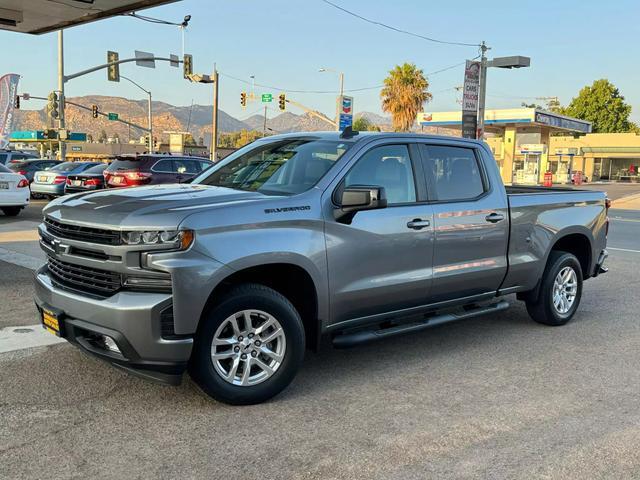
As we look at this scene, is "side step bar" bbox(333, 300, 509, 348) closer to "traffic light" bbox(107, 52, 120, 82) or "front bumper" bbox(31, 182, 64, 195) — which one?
"front bumper" bbox(31, 182, 64, 195)

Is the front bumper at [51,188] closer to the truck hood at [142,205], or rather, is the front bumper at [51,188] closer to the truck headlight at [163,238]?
the truck hood at [142,205]

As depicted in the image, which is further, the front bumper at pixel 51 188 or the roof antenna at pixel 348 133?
the front bumper at pixel 51 188

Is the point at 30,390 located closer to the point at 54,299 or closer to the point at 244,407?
the point at 54,299

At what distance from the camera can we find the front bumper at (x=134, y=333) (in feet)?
12.1

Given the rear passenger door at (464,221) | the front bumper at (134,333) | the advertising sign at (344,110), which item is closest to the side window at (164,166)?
the advertising sign at (344,110)

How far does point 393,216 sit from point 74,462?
2800 mm

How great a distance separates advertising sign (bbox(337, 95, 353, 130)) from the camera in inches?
1002

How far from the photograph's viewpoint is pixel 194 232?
3.79 m

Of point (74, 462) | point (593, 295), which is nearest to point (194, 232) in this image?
point (74, 462)

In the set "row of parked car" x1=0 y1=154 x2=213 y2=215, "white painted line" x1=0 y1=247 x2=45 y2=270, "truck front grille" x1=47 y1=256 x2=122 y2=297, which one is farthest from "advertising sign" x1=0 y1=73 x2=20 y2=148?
"truck front grille" x1=47 y1=256 x2=122 y2=297

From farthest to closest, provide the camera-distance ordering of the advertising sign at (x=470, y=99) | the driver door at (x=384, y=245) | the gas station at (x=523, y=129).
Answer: the gas station at (x=523, y=129), the advertising sign at (x=470, y=99), the driver door at (x=384, y=245)

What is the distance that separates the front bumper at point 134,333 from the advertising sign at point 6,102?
23566 mm

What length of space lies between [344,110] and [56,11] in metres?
15.7

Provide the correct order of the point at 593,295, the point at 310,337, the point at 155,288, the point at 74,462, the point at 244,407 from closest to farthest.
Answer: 1. the point at 74,462
2. the point at 155,288
3. the point at 244,407
4. the point at 310,337
5. the point at 593,295
